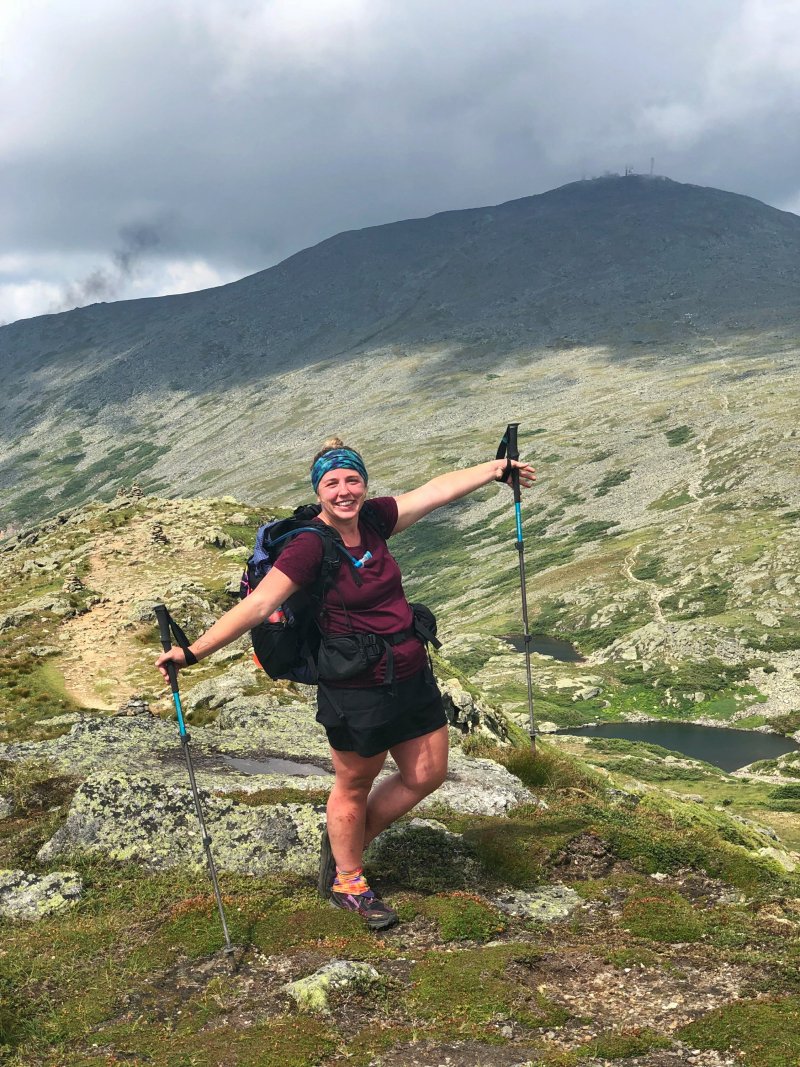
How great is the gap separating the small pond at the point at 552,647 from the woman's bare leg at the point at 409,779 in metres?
130

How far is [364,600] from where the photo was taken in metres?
8.94

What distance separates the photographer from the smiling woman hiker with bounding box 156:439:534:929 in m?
8.66

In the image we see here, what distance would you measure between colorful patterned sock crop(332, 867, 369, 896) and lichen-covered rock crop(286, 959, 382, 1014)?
54.0 inches

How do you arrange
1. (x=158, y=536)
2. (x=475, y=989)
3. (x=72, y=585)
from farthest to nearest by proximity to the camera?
(x=158, y=536), (x=72, y=585), (x=475, y=989)

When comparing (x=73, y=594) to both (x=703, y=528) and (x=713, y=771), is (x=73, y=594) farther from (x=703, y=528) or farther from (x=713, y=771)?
(x=703, y=528)

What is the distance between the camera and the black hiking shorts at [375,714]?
29.1 ft

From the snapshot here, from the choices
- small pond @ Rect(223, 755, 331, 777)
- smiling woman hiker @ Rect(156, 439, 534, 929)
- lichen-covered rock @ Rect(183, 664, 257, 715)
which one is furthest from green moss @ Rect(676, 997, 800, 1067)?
lichen-covered rock @ Rect(183, 664, 257, 715)

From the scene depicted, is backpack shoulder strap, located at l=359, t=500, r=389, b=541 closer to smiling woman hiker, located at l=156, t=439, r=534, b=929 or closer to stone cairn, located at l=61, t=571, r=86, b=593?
smiling woman hiker, located at l=156, t=439, r=534, b=929

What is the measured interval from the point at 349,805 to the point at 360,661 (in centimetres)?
217

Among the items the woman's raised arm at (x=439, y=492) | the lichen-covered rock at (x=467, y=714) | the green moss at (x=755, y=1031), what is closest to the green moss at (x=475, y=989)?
the green moss at (x=755, y=1031)

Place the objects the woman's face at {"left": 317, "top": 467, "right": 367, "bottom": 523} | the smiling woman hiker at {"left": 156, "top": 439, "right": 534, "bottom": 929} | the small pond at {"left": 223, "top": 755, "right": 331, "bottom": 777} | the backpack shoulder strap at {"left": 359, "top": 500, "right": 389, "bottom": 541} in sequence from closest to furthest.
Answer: the smiling woman hiker at {"left": 156, "top": 439, "right": 534, "bottom": 929} < the woman's face at {"left": 317, "top": 467, "right": 367, "bottom": 523} < the backpack shoulder strap at {"left": 359, "top": 500, "right": 389, "bottom": 541} < the small pond at {"left": 223, "top": 755, "right": 331, "bottom": 777}

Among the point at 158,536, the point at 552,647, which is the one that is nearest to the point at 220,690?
the point at 158,536

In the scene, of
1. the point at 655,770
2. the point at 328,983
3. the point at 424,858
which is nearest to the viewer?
the point at 328,983

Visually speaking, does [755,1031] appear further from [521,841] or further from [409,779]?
[521,841]
